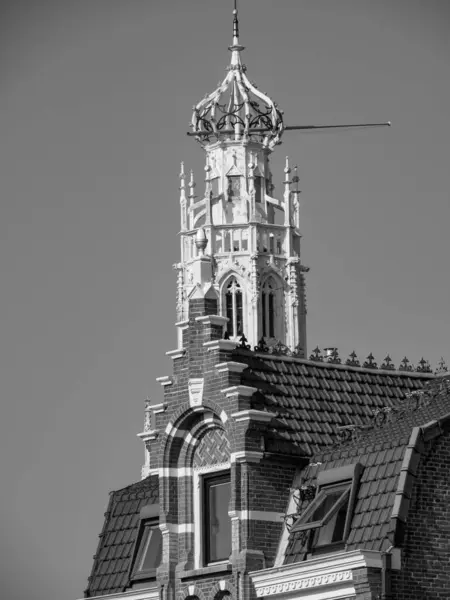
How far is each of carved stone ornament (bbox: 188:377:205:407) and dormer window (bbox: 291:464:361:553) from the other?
11.1 feet

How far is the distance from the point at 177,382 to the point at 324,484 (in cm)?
449

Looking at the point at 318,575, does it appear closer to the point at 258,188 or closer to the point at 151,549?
the point at 151,549

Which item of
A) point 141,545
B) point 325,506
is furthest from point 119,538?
point 325,506

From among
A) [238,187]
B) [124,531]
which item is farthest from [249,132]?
[124,531]

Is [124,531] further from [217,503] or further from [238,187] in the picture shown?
[238,187]

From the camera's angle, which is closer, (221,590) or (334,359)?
(221,590)

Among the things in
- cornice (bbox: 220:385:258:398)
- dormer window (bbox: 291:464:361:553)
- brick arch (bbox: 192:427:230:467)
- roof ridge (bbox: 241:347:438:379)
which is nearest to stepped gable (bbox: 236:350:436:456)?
roof ridge (bbox: 241:347:438:379)

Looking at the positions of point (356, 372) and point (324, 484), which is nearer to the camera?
point (324, 484)

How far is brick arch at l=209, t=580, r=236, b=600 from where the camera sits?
151 ft

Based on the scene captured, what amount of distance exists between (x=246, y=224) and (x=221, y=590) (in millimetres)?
100913

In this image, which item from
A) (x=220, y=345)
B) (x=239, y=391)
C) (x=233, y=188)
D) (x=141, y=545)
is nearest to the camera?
(x=239, y=391)

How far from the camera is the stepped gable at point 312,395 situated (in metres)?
47.2

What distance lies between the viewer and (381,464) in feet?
146

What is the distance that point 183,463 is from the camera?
4812 cm
